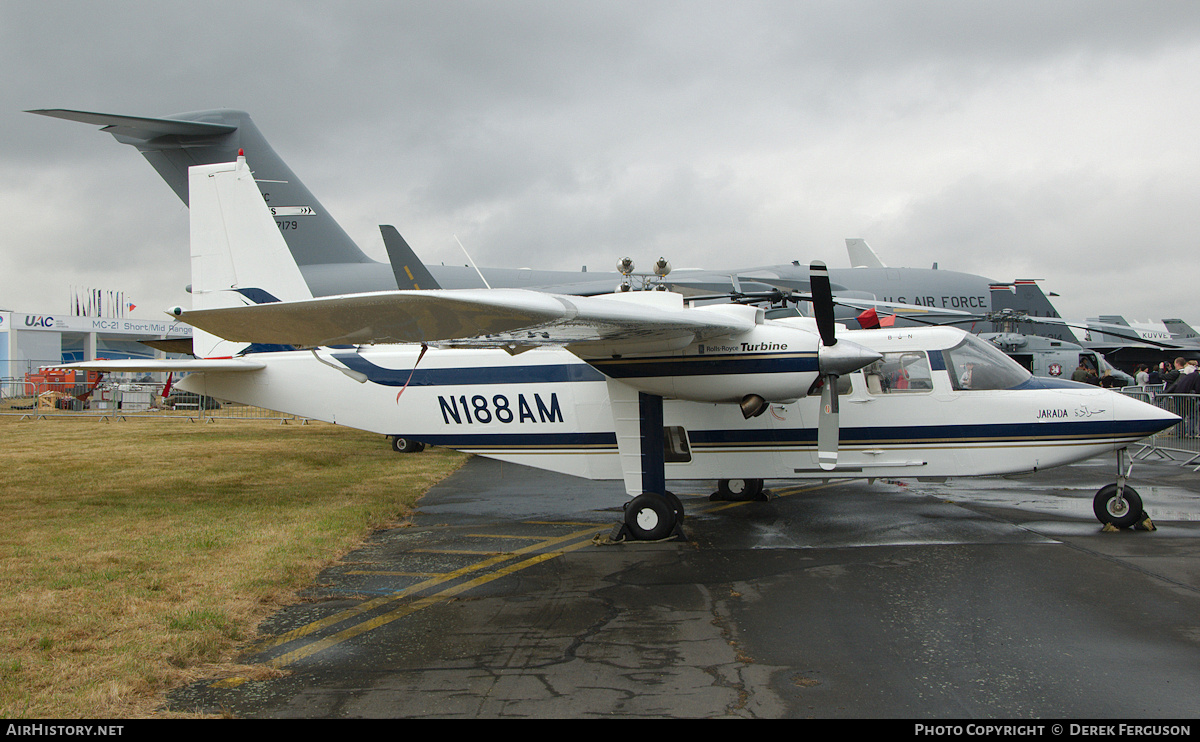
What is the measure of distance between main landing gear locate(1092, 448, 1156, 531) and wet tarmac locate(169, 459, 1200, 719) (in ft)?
0.60

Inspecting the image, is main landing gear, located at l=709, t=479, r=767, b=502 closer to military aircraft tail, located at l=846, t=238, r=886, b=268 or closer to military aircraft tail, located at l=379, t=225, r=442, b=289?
military aircraft tail, located at l=379, t=225, r=442, b=289

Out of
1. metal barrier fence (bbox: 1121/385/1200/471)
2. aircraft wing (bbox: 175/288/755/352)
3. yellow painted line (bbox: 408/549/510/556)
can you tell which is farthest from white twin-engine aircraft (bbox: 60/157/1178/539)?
metal barrier fence (bbox: 1121/385/1200/471)

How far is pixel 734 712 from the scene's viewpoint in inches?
163

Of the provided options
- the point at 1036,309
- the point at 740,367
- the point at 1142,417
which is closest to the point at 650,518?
the point at 740,367

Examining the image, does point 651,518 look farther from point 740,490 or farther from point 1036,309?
point 1036,309

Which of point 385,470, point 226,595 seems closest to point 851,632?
point 226,595

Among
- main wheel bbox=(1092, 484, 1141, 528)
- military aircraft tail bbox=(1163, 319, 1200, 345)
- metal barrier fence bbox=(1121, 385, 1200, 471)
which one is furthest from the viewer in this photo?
military aircraft tail bbox=(1163, 319, 1200, 345)

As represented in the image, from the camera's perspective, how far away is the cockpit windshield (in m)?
9.37

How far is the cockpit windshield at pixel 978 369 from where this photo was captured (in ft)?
30.7

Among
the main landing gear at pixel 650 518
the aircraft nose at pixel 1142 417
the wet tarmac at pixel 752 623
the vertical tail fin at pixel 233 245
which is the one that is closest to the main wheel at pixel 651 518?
the main landing gear at pixel 650 518

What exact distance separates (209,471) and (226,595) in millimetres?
9524

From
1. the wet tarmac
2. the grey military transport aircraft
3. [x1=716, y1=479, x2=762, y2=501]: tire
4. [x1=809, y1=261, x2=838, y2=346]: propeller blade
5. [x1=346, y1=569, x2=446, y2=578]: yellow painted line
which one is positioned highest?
the grey military transport aircraft

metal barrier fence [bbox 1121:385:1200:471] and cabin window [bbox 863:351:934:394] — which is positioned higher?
cabin window [bbox 863:351:934:394]

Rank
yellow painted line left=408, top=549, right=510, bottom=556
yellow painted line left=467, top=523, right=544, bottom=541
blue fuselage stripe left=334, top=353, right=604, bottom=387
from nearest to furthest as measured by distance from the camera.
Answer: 1. yellow painted line left=408, top=549, right=510, bottom=556
2. yellow painted line left=467, top=523, right=544, bottom=541
3. blue fuselage stripe left=334, top=353, right=604, bottom=387
